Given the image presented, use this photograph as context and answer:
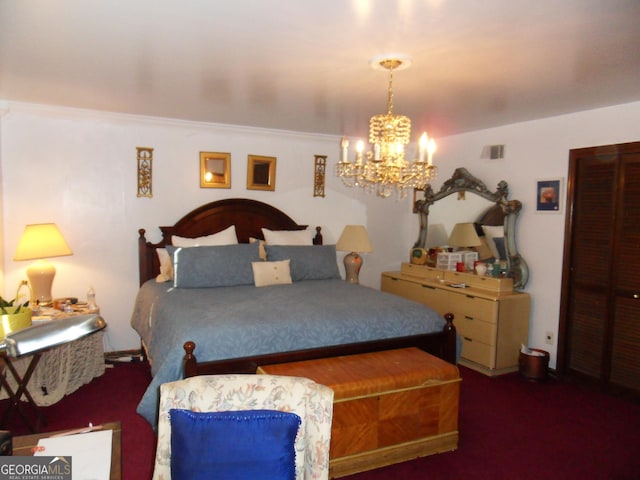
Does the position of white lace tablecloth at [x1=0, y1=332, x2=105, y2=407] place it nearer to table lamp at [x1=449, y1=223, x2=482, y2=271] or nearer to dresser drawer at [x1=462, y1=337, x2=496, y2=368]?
dresser drawer at [x1=462, y1=337, x2=496, y2=368]

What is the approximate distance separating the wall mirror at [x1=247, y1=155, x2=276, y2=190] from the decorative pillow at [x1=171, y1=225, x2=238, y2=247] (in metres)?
0.54

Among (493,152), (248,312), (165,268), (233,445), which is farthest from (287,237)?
(233,445)

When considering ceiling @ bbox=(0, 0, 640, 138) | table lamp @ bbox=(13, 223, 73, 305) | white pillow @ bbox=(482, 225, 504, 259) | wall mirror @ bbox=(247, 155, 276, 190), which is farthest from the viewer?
wall mirror @ bbox=(247, 155, 276, 190)

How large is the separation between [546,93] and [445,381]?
2.11 meters

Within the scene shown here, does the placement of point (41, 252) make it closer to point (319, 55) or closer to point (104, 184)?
point (104, 184)

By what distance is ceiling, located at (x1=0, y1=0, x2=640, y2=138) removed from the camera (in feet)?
6.12

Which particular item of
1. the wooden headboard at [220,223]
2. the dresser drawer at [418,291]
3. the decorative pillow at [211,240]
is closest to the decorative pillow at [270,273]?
the decorative pillow at [211,240]

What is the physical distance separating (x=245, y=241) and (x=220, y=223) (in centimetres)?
31

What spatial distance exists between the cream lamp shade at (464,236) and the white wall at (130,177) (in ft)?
1.48

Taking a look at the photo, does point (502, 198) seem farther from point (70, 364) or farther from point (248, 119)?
point (70, 364)

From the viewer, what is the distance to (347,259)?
4828mm

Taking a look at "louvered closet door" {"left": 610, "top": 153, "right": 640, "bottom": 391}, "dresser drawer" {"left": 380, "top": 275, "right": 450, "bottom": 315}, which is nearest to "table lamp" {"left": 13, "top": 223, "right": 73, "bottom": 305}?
"dresser drawer" {"left": 380, "top": 275, "right": 450, "bottom": 315}

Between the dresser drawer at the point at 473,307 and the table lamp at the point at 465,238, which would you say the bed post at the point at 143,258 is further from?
the table lamp at the point at 465,238

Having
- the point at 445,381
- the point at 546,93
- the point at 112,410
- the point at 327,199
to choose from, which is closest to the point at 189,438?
the point at 445,381
